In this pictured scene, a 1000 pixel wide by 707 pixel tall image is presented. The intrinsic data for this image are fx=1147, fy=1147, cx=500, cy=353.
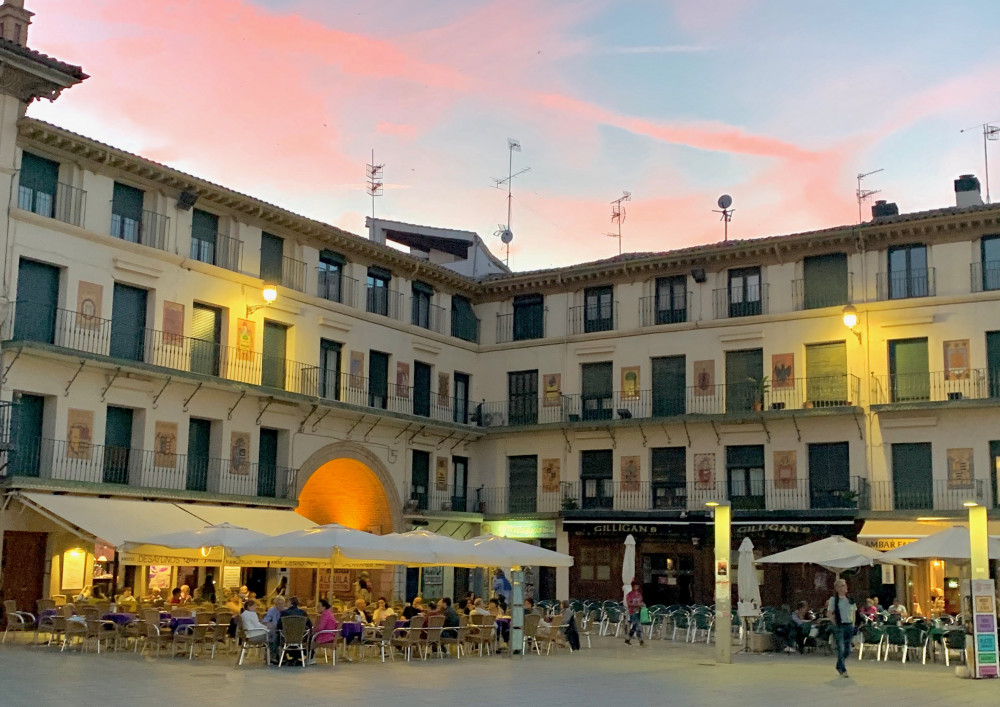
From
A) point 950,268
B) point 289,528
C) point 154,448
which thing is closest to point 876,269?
→ point 950,268

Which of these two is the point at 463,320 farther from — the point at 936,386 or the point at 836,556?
the point at 836,556

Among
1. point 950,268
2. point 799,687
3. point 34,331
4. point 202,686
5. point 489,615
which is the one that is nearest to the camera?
point 202,686

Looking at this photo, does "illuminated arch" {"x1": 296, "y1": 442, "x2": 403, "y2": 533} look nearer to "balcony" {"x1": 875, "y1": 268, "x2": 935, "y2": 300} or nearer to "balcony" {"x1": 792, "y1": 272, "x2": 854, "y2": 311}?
"balcony" {"x1": 792, "y1": 272, "x2": 854, "y2": 311}

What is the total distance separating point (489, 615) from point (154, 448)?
10008 mm

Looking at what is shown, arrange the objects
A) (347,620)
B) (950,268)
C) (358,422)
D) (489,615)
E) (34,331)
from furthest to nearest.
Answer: (358,422) → (950,268) → (34,331) → (489,615) → (347,620)

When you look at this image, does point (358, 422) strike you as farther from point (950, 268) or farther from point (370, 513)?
point (950, 268)

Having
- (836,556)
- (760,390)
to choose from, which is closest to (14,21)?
(836,556)

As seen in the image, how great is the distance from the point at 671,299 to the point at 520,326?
5.61 meters

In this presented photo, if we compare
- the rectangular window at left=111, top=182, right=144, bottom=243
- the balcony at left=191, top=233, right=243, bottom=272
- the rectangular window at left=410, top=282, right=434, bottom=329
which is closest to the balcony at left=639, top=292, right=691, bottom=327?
the rectangular window at left=410, top=282, right=434, bottom=329

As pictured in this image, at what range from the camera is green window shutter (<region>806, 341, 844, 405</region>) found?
32969 mm

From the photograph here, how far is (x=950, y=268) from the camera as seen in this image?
31.7 meters

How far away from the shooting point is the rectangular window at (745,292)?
34844 mm

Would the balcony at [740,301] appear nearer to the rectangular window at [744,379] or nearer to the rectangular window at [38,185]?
the rectangular window at [744,379]

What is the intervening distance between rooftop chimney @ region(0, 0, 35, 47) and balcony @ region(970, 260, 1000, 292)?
24.8 metres
